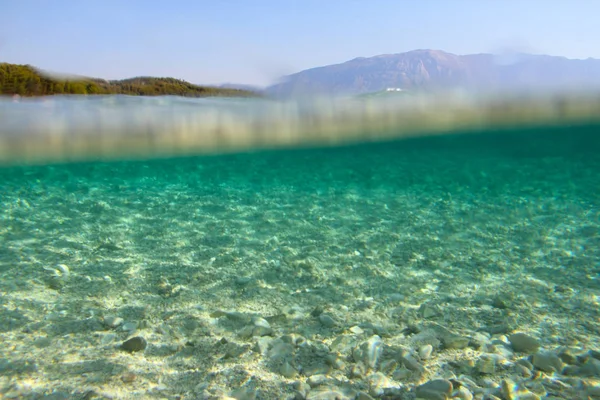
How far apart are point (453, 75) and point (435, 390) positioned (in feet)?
30.5

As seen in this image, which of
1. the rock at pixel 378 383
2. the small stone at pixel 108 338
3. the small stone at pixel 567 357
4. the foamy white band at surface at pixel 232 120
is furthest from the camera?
the foamy white band at surface at pixel 232 120

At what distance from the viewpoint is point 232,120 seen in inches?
488

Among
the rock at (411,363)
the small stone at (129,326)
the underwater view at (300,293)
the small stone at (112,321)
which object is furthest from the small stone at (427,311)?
the small stone at (112,321)

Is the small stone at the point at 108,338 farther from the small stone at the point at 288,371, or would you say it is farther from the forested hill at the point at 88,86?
the forested hill at the point at 88,86

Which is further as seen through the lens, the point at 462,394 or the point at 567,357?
the point at 567,357

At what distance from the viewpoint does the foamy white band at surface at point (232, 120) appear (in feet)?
34.6

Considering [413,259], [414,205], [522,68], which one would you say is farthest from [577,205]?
[413,259]

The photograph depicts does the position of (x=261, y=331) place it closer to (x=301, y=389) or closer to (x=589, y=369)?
(x=301, y=389)

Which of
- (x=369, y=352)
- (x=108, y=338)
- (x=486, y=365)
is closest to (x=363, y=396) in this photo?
(x=369, y=352)

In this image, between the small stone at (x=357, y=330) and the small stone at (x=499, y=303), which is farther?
the small stone at (x=499, y=303)

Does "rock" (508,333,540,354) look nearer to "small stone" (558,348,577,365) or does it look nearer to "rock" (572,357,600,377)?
"small stone" (558,348,577,365)

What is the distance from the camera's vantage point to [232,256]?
4410mm

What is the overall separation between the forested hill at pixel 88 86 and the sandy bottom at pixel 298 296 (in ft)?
10.2

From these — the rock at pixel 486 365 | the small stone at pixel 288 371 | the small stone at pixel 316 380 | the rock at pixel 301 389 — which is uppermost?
the rock at pixel 486 365
